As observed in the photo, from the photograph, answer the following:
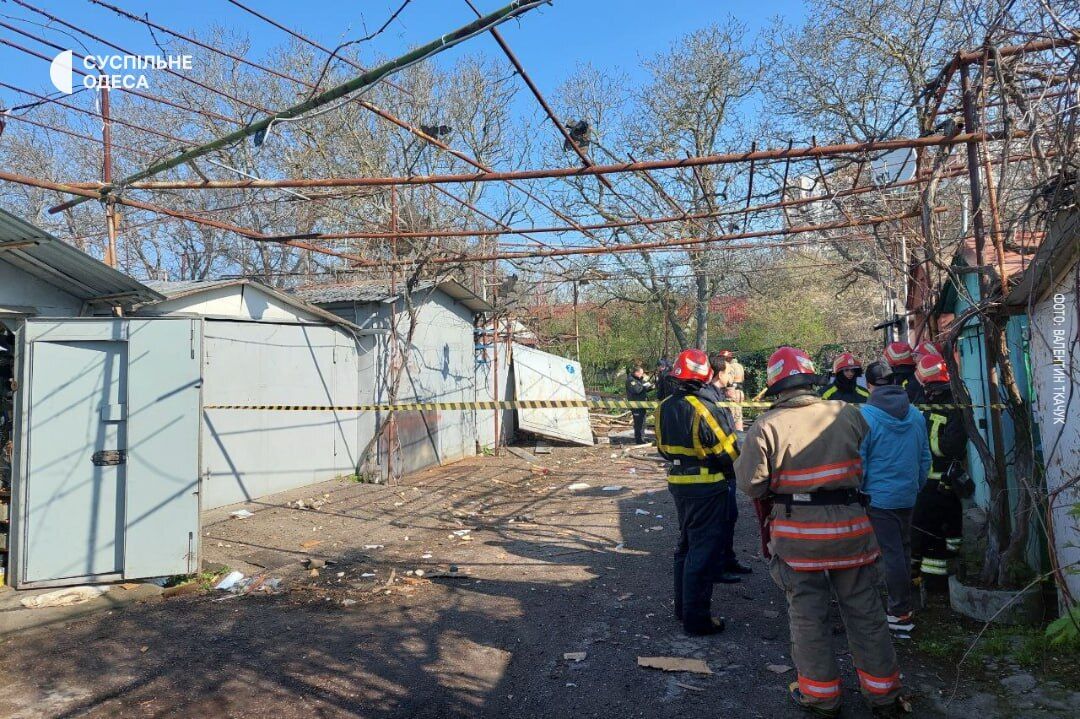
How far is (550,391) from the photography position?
55.1ft

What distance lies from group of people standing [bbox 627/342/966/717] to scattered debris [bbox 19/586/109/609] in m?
4.75

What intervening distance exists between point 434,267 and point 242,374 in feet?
17.2

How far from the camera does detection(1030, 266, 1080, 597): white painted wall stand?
409cm

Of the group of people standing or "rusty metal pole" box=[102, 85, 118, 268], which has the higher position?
"rusty metal pole" box=[102, 85, 118, 268]

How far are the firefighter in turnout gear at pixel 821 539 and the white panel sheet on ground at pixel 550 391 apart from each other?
12.2 meters

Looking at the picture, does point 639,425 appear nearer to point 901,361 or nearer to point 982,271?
point 901,361

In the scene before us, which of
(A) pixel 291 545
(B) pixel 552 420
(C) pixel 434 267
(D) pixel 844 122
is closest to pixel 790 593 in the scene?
(A) pixel 291 545

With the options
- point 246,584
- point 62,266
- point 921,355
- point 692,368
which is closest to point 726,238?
point 921,355

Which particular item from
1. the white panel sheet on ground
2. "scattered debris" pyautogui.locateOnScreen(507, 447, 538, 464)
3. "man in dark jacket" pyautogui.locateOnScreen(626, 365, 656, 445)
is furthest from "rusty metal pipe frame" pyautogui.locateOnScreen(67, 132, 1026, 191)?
the white panel sheet on ground

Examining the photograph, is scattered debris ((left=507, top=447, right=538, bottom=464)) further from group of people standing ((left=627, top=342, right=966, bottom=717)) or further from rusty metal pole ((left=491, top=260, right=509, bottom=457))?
group of people standing ((left=627, top=342, right=966, bottom=717))

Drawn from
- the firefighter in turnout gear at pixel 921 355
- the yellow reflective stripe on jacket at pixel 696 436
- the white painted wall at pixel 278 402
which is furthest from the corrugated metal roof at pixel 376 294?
the firefighter in turnout gear at pixel 921 355

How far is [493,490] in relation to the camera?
35.1ft

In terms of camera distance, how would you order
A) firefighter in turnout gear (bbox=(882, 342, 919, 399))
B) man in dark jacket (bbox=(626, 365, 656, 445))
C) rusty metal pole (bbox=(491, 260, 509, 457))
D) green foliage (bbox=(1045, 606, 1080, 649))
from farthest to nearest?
man in dark jacket (bbox=(626, 365, 656, 445)) < rusty metal pole (bbox=(491, 260, 509, 457)) < firefighter in turnout gear (bbox=(882, 342, 919, 399)) < green foliage (bbox=(1045, 606, 1080, 649))

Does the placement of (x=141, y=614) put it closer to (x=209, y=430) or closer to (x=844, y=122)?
(x=209, y=430)
